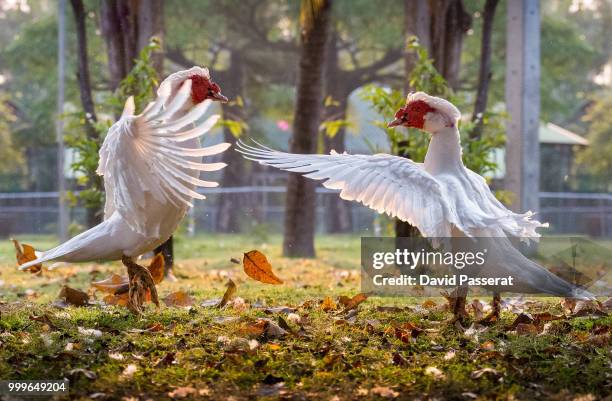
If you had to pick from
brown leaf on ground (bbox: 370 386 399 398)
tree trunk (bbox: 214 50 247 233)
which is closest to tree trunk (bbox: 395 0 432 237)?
brown leaf on ground (bbox: 370 386 399 398)

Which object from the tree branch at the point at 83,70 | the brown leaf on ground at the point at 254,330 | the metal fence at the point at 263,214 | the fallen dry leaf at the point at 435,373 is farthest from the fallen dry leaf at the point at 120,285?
the metal fence at the point at 263,214

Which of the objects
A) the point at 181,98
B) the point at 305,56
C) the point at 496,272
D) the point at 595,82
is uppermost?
the point at 595,82

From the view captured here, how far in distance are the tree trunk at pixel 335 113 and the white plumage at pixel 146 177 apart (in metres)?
16.6

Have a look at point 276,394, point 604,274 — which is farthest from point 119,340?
point 604,274

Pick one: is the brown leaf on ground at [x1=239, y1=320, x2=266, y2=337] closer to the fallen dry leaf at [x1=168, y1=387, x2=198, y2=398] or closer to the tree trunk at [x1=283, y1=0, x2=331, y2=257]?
the fallen dry leaf at [x1=168, y1=387, x2=198, y2=398]

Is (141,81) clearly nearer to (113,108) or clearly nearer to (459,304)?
(113,108)

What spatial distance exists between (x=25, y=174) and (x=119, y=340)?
23.6 meters

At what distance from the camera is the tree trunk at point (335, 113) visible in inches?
865

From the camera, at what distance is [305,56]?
1005 centimetres

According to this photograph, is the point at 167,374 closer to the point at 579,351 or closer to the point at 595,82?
the point at 579,351

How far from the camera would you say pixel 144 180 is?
4352mm

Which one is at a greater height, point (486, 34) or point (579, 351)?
point (486, 34)

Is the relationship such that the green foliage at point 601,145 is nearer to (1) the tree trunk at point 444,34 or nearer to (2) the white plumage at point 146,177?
(1) the tree trunk at point 444,34

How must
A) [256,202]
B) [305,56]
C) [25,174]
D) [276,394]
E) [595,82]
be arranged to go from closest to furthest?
[276,394] < [305,56] < [256,202] < [25,174] < [595,82]
